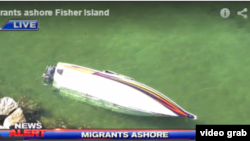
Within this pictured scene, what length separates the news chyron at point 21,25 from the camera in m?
10.1

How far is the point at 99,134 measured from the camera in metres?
9.94

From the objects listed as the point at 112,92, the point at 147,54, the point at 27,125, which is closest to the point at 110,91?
the point at 112,92

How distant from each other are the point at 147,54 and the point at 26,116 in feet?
8.98

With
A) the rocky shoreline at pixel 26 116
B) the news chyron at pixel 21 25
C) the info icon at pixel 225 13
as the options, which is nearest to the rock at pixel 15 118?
the rocky shoreline at pixel 26 116

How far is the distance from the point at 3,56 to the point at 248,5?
508 cm

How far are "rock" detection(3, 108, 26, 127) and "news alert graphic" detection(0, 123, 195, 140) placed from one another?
10cm

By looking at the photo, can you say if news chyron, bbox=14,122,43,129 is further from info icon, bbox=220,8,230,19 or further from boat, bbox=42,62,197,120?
info icon, bbox=220,8,230,19

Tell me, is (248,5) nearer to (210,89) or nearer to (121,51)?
(210,89)

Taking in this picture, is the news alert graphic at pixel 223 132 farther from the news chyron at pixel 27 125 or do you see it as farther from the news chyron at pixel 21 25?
the news chyron at pixel 21 25

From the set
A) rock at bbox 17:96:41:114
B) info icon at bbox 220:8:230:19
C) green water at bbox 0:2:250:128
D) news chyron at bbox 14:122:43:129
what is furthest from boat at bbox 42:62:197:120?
info icon at bbox 220:8:230:19

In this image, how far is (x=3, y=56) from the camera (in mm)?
10125

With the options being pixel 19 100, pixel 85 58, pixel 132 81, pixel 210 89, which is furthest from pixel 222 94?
pixel 19 100

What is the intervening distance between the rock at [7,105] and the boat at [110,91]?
816 mm

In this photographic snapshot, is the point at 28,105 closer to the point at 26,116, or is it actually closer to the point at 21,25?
the point at 26,116
